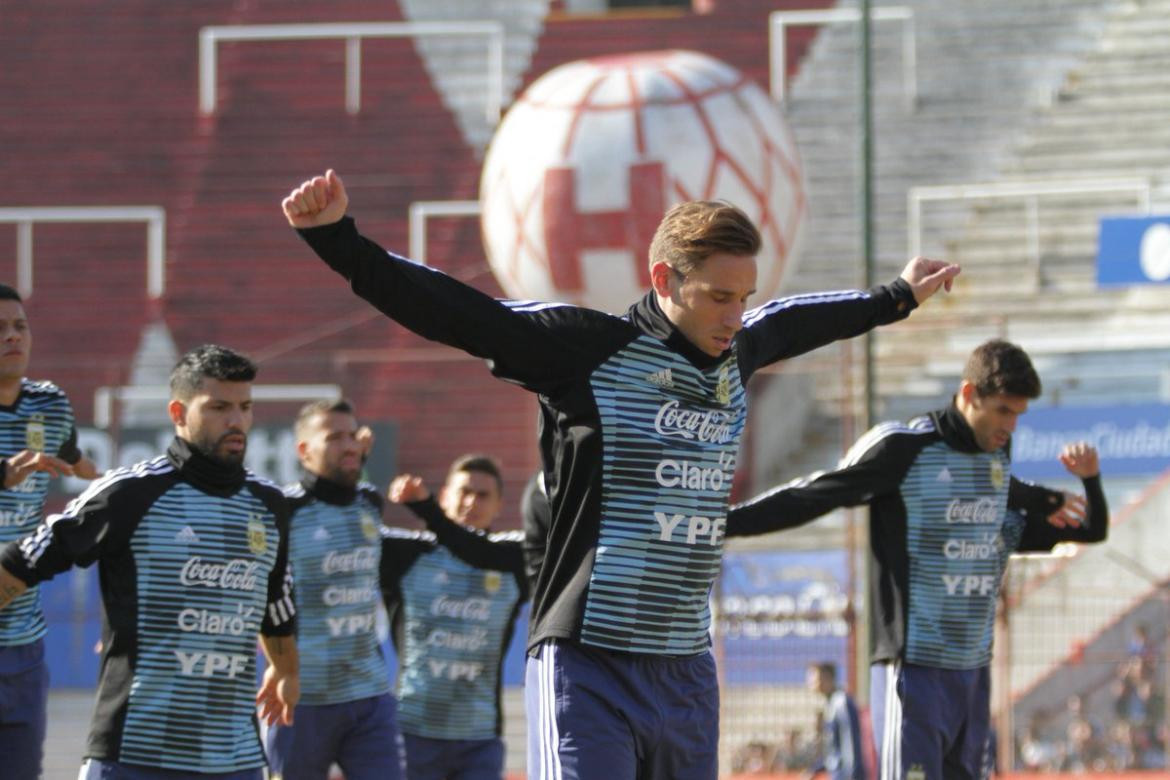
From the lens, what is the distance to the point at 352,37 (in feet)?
77.2

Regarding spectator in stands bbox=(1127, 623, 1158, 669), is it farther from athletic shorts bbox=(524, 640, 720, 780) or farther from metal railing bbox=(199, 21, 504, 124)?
athletic shorts bbox=(524, 640, 720, 780)

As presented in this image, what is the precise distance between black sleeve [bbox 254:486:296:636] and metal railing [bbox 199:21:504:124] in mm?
16775

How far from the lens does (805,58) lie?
2306cm

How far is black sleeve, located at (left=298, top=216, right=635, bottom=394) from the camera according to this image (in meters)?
4.52

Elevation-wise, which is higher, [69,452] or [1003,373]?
[1003,373]

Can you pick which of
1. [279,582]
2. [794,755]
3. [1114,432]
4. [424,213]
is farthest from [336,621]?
[424,213]

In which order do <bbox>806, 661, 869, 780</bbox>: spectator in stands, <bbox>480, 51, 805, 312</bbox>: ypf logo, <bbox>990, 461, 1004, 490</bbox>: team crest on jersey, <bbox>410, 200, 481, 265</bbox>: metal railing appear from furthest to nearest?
<bbox>410, 200, 481, 265</bbox>: metal railing → <bbox>806, 661, 869, 780</bbox>: spectator in stands → <bbox>480, 51, 805, 312</bbox>: ypf logo → <bbox>990, 461, 1004, 490</bbox>: team crest on jersey

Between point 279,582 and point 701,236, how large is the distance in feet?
7.43

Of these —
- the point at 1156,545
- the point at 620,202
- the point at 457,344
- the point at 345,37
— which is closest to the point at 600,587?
the point at 457,344

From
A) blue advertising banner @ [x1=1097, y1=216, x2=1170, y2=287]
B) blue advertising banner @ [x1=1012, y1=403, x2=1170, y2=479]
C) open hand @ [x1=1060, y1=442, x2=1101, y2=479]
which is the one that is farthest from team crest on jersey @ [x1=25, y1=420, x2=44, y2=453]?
blue advertising banner @ [x1=1097, y1=216, x2=1170, y2=287]

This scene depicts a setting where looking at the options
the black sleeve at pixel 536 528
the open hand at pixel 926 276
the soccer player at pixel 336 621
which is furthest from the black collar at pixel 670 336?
the soccer player at pixel 336 621

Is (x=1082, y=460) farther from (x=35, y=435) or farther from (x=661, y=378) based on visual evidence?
(x=35, y=435)

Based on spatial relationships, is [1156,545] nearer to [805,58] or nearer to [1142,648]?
[1142,648]

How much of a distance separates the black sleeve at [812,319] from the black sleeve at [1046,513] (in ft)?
8.04
